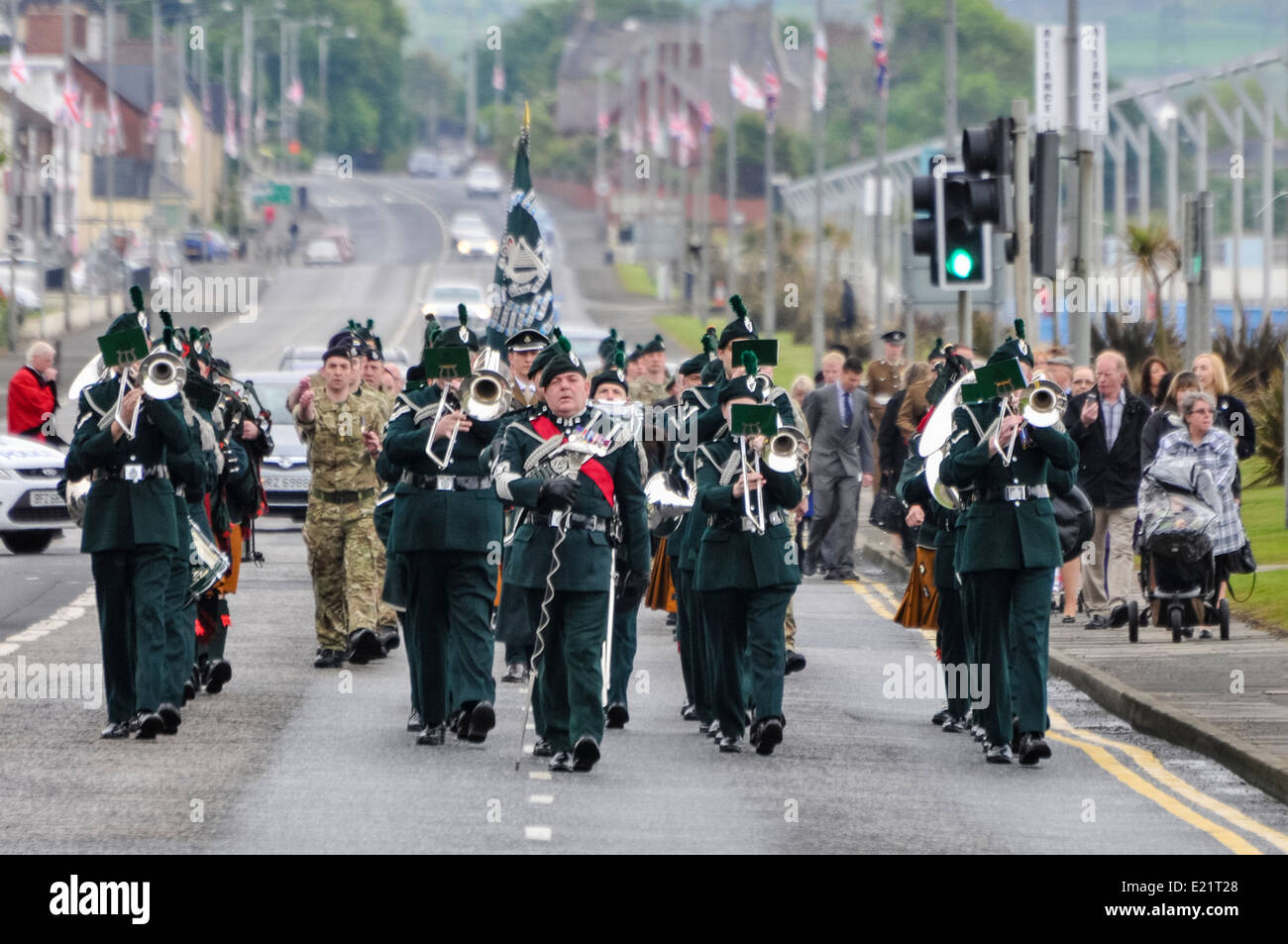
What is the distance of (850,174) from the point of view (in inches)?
2785

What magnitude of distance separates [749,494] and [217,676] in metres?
3.74

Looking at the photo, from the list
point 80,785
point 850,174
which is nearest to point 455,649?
point 80,785

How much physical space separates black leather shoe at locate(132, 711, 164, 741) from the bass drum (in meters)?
6.66

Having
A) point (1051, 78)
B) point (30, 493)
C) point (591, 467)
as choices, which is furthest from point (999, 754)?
point (30, 493)

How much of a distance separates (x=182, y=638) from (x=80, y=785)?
193cm

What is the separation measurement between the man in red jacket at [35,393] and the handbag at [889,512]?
27.3 feet

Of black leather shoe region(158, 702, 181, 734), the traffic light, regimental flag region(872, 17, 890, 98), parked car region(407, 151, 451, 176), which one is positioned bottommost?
black leather shoe region(158, 702, 181, 734)

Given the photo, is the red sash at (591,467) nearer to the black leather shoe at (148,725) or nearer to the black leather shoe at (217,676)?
the black leather shoe at (148,725)

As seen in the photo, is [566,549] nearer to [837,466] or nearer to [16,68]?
[837,466]

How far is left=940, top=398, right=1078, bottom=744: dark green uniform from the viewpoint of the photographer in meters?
12.5

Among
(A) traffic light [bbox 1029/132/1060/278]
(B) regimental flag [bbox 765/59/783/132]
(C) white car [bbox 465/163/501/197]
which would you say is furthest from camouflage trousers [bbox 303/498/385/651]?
(C) white car [bbox 465/163/501/197]

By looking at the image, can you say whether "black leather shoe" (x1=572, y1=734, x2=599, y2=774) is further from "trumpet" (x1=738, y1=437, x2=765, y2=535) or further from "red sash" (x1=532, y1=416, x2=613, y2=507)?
"trumpet" (x1=738, y1=437, x2=765, y2=535)

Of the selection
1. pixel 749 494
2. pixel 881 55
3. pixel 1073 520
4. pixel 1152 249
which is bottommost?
pixel 1073 520

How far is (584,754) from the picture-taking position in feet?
39.2
